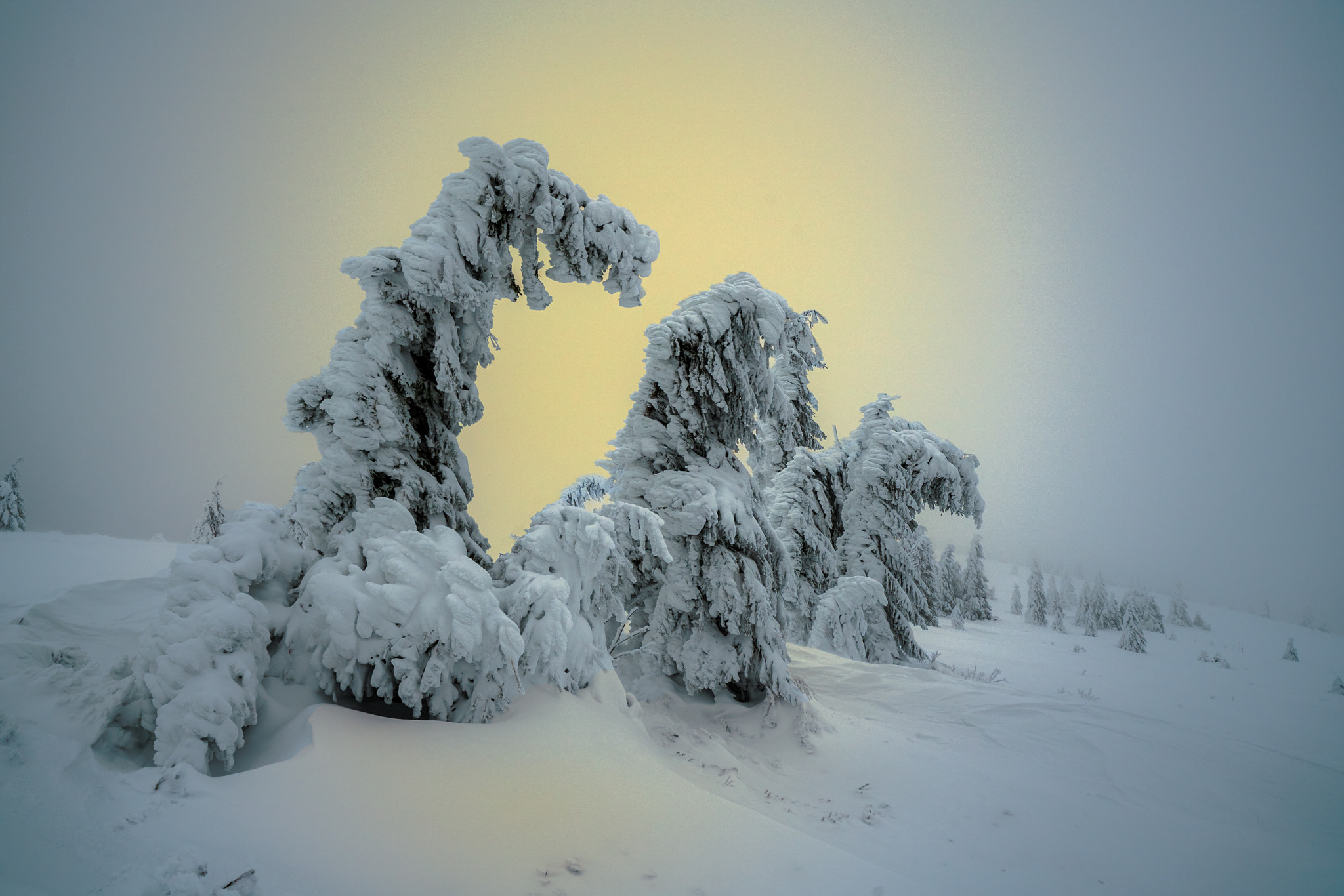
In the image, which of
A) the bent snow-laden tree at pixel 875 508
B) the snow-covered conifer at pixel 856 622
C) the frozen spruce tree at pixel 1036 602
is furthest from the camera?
the frozen spruce tree at pixel 1036 602

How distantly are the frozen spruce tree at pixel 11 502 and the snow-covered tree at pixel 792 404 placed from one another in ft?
66.1

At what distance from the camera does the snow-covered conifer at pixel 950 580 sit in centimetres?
3167

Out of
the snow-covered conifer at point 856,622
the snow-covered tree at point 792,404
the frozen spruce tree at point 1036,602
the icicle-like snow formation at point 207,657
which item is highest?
the snow-covered tree at point 792,404

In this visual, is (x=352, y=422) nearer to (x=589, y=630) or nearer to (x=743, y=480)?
(x=589, y=630)

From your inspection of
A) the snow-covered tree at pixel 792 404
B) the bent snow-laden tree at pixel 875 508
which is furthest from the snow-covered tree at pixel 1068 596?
the snow-covered tree at pixel 792 404

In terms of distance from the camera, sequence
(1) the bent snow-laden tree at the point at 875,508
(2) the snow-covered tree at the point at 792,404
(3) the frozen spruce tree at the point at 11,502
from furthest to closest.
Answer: (3) the frozen spruce tree at the point at 11,502 < (1) the bent snow-laden tree at the point at 875,508 < (2) the snow-covered tree at the point at 792,404

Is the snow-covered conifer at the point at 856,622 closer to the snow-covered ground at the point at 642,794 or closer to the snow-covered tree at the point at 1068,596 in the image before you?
the snow-covered ground at the point at 642,794

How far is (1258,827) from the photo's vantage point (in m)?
5.54

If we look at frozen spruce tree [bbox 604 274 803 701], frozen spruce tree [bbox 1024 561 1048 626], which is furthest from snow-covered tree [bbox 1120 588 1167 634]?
frozen spruce tree [bbox 604 274 803 701]

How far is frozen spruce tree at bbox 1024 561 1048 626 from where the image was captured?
3342 cm

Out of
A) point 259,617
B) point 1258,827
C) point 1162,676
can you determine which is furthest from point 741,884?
point 1162,676

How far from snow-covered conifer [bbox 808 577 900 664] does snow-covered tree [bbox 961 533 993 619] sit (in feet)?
76.1

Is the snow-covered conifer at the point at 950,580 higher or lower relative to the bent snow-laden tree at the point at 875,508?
lower

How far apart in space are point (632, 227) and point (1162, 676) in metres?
19.1
